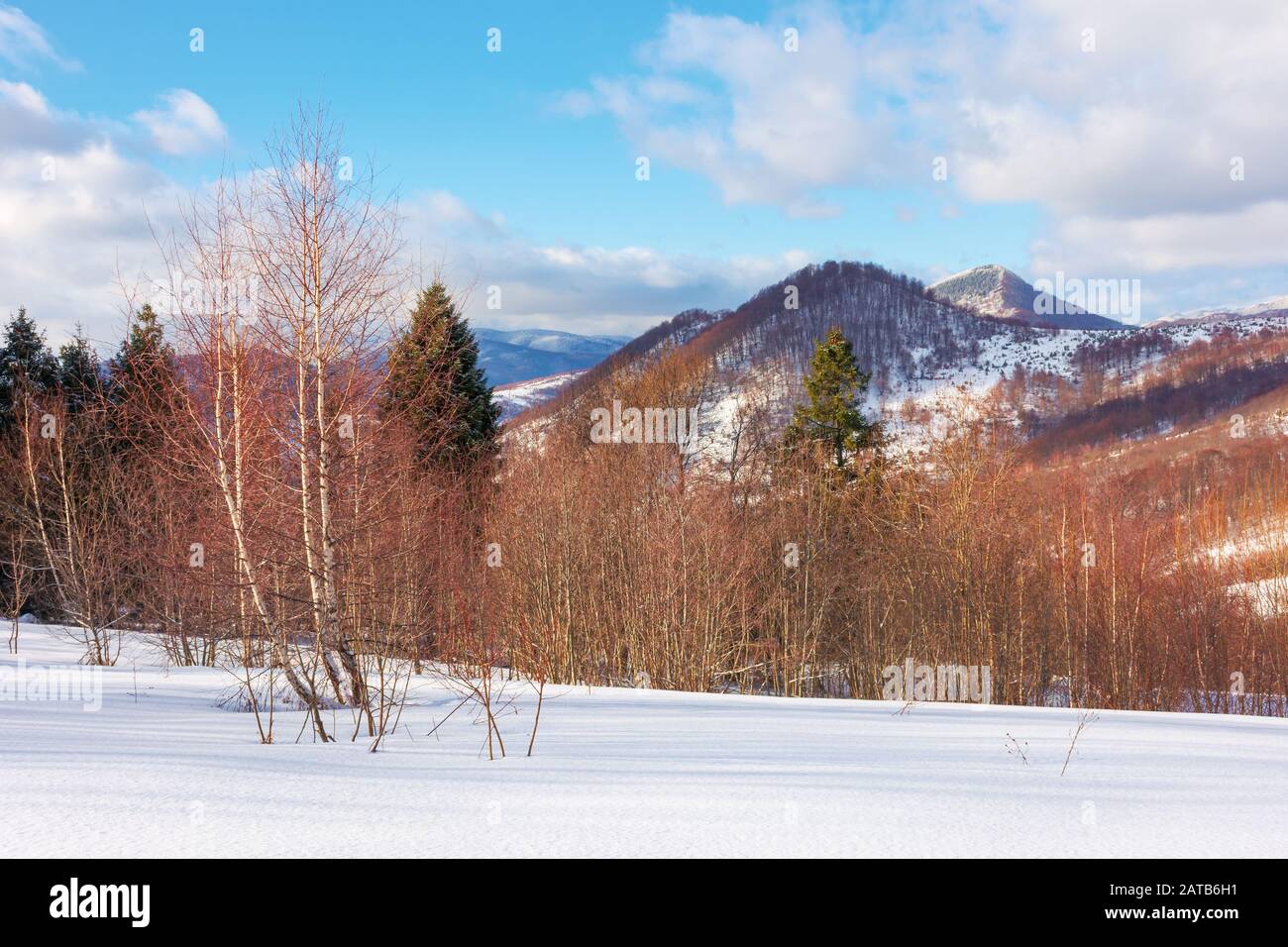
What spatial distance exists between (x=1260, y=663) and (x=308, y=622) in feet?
87.2

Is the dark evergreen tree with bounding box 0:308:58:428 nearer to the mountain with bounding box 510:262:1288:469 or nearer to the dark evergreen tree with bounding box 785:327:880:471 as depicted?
the dark evergreen tree with bounding box 785:327:880:471

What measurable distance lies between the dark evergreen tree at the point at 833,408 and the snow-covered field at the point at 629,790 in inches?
831

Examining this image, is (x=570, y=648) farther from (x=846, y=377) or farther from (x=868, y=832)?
(x=868, y=832)

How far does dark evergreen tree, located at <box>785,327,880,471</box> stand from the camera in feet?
95.9

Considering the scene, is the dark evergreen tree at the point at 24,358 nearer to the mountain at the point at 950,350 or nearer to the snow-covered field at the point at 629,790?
the snow-covered field at the point at 629,790

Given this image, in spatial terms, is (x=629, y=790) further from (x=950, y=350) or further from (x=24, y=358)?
(x=950, y=350)

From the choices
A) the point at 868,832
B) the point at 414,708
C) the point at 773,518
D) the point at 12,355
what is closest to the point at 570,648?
the point at 773,518

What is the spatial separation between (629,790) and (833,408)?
83.2 feet

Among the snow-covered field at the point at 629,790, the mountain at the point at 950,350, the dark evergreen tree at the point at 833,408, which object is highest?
the mountain at the point at 950,350

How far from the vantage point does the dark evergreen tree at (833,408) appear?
95.9 ft

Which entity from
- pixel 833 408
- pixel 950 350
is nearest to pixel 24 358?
pixel 833 408

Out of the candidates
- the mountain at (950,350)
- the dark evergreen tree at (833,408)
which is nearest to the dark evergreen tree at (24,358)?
the dark evergreen tree at (833,408)

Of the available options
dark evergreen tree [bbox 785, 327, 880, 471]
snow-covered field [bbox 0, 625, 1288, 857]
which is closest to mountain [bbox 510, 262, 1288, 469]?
dark evergreen tree [bbox 785, 327, 880, 471]

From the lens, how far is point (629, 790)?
486cm
